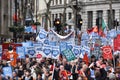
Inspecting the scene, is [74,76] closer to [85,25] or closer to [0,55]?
[0,55]

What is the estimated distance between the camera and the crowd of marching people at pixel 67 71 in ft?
62.7

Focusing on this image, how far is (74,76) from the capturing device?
1994 centimetres

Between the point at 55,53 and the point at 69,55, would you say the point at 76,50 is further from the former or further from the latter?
the point at 69,55

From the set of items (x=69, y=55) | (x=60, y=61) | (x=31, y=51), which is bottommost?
(x=60, y=61)

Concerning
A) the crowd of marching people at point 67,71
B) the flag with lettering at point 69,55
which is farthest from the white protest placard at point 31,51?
the flag with lettering at point 69,55

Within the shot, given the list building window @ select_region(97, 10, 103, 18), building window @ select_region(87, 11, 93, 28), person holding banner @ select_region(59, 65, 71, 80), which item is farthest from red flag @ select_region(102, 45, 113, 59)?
building window @ select_region(87, 11, 93, 28)

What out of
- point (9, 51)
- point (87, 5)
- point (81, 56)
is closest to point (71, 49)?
point (81, 56)

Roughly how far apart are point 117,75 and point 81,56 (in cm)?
426

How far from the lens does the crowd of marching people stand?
19125 mm

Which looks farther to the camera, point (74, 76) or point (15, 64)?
point (15, 64)

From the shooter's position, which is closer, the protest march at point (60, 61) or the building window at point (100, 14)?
the protest march at point (60, 61)

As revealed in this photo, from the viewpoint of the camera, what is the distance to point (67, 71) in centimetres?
2045

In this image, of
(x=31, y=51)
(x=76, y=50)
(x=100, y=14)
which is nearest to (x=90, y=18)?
(x=100, y=14)

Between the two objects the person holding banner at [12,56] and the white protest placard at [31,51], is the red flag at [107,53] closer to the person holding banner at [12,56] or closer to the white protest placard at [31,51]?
the person holding banner at [12,56]
